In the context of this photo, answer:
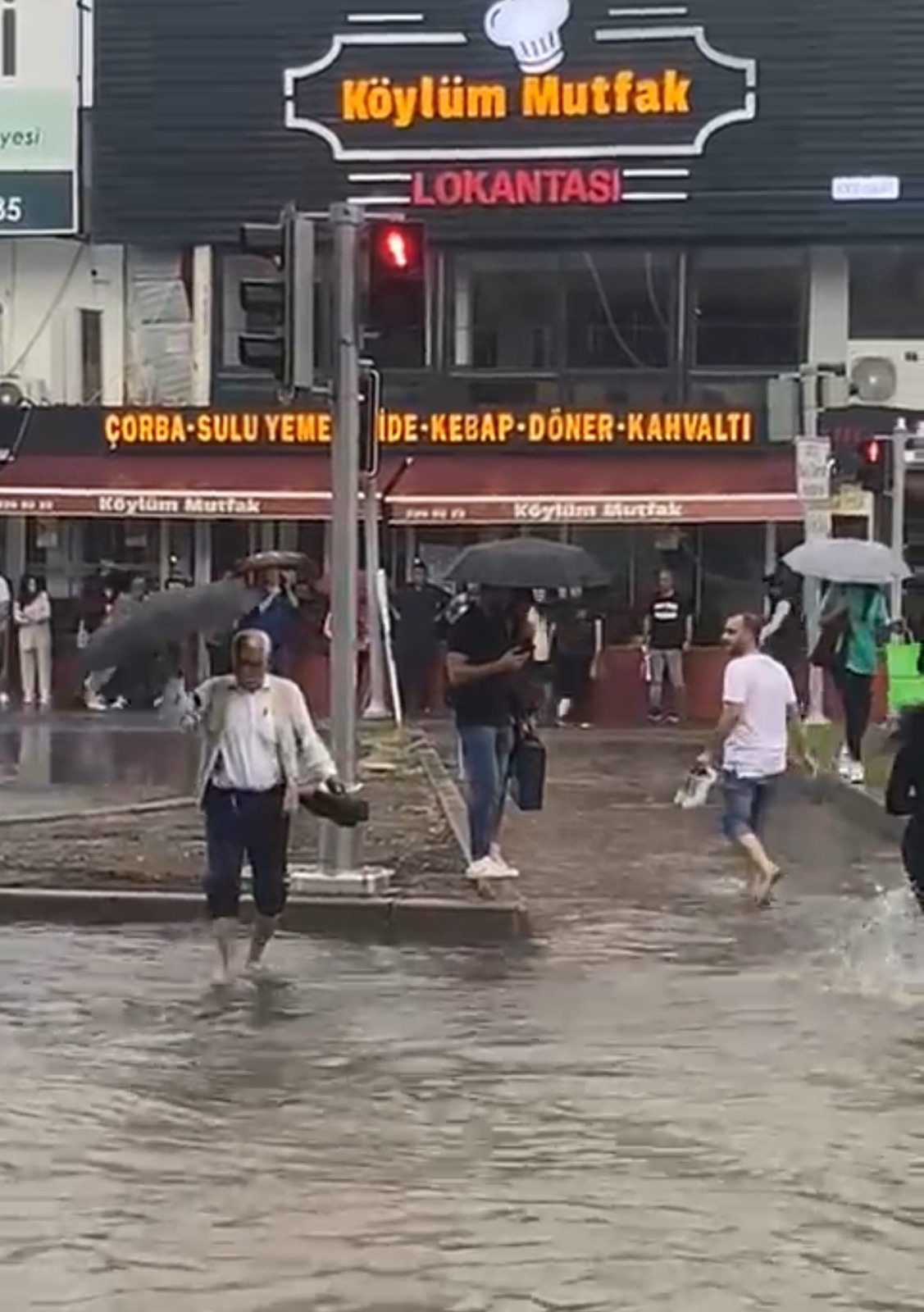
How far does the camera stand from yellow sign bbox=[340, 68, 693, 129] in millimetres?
34312

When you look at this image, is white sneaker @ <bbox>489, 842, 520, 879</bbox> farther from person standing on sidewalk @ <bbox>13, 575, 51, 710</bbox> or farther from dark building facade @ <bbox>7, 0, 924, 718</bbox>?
dark building facade @ <bbox>7, 0, 924, 718</bbox>

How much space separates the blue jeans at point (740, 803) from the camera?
15.1m

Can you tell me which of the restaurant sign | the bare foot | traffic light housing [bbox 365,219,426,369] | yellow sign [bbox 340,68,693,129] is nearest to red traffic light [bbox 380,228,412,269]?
traffic light housing [bbox 365,219,426,369]

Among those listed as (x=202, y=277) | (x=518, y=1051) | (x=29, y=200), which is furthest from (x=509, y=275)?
(x=518, y=1051)

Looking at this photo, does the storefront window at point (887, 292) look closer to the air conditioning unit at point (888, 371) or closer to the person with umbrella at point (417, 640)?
the air conditioning unit at point (888, 371)

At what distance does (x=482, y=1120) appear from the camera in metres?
9.09

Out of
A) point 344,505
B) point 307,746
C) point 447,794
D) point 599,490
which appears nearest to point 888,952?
point 307,746

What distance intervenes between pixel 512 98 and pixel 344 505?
855 inches

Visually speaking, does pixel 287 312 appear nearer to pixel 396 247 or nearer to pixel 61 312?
pixel 396 247

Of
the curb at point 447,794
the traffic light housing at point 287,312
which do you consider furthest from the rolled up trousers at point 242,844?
the curb at point 447,794

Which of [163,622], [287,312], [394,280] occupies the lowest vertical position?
[163,622]

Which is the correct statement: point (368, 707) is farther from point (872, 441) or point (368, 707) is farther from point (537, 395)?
point (537, 395)

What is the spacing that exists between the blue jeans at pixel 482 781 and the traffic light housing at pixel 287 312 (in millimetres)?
2329

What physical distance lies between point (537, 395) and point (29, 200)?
7.12m
